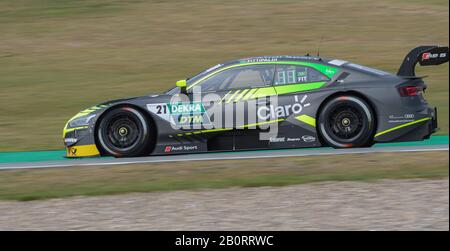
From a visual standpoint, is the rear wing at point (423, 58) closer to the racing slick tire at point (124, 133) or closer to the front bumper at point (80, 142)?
the racing slick tire at point (124, 133)

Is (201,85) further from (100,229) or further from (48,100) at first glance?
(48,100)

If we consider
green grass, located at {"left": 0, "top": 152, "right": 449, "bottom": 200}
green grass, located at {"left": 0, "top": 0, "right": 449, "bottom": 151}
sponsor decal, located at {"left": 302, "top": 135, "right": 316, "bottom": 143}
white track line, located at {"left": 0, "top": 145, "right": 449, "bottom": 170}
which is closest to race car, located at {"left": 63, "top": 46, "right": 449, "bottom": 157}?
sponsor decal, located at {"left": 302, "top": 135, "right": 316, "bottom": 143}

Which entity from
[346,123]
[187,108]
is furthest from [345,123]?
[187,108]

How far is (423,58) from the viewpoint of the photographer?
11430mm

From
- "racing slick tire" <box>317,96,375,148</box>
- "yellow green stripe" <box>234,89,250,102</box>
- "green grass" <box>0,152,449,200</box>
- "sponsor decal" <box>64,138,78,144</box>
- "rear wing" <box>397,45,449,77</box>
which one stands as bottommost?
"green grass" <box>0,152,449,200</box>

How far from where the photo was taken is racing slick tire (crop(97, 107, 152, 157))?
11531 millimetres

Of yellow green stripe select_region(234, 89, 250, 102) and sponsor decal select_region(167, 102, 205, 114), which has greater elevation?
yellow green stripe select_region(234, 89, 250, 102)

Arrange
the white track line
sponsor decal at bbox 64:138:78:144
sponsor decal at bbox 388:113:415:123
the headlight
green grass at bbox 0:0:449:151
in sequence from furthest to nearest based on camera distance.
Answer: green grass at bbox 0:0:449:151, sponsor decal at bbox 64:138:78:144, the headlight, the white track line, sponsor decal at bbox 388:113:415:123

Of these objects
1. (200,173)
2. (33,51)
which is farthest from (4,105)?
(200,173)

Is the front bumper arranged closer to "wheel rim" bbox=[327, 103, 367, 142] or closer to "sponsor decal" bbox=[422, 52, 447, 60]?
"wheel rim" bbox=[327, 103, 367, 142]

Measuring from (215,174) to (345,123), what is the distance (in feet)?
6.32

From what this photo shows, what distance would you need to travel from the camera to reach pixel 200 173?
415 inches

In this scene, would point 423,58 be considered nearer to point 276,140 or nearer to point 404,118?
point 404,118

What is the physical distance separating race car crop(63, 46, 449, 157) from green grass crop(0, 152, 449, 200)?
0.33m
